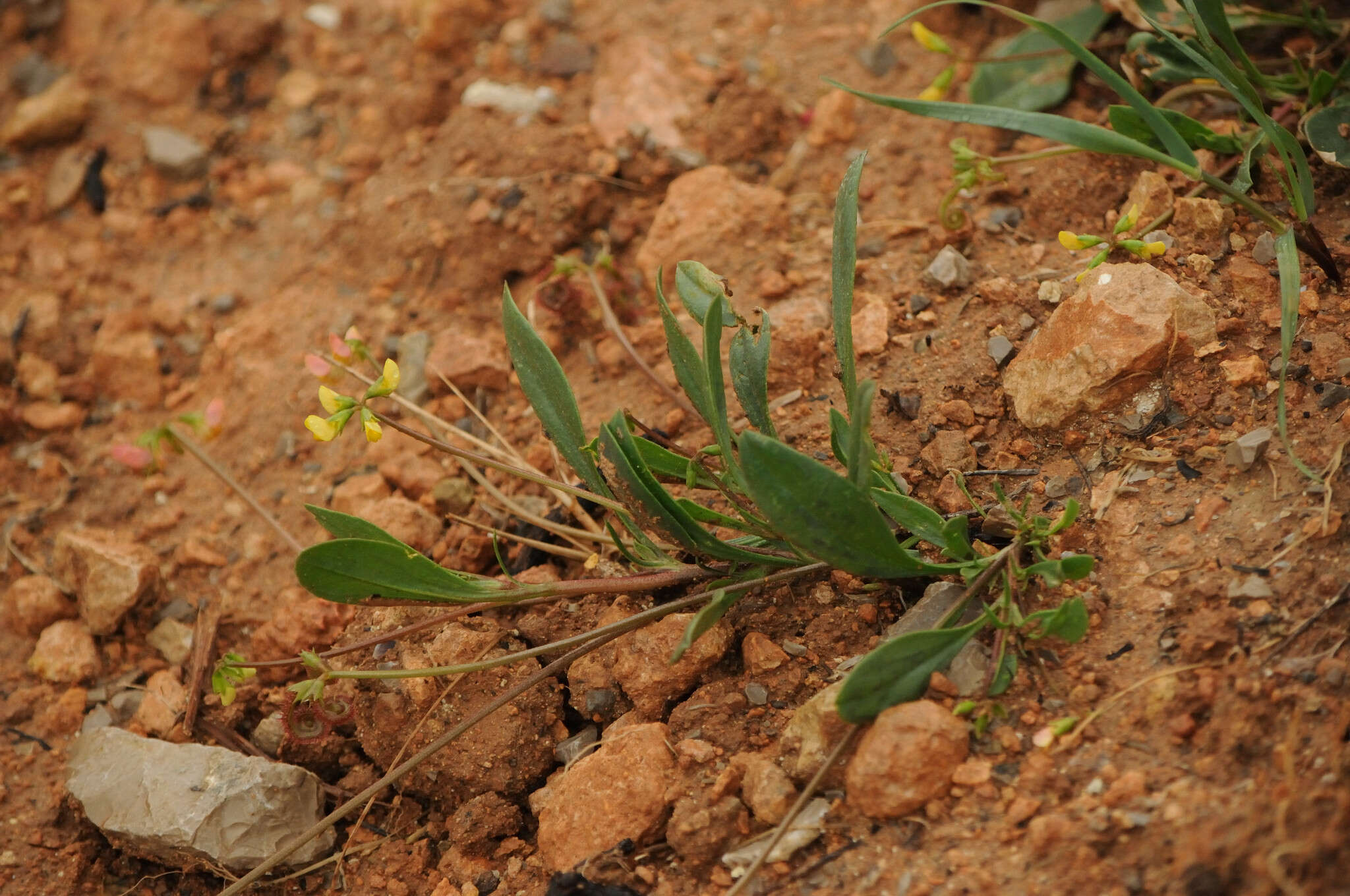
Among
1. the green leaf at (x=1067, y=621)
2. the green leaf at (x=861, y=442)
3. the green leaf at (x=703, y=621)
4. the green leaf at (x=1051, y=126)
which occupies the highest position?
the green leaf at (x=1051, y=126)

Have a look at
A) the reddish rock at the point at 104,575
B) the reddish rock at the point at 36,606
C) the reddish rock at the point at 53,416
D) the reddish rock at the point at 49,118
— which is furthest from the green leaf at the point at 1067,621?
the reddish rock at the point at 49,118

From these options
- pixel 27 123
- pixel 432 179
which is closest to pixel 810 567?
pixel 432 179

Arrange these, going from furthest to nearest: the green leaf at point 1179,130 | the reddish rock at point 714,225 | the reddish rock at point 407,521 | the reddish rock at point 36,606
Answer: the reddish rock at point 714,225
the reddish rock at point 36,606
the reddish rock at point 407,521
the green leaf at point 1179,130

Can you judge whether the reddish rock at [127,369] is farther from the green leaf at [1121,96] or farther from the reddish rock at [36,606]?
the green leaf at [1121,96]

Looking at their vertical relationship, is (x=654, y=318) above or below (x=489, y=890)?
above

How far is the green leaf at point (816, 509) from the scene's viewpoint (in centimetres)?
162

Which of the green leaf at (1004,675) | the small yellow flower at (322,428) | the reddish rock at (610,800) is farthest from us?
the small yellow flower at (322,428)

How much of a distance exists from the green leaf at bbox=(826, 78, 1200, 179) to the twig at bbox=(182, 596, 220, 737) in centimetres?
189

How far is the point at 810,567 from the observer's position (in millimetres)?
1962

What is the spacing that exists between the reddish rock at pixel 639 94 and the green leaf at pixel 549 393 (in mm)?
1233

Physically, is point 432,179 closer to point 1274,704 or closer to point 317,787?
point 317,787

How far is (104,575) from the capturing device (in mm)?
2525

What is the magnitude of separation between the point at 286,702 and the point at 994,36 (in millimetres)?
2610

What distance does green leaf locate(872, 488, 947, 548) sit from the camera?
6.12ft
